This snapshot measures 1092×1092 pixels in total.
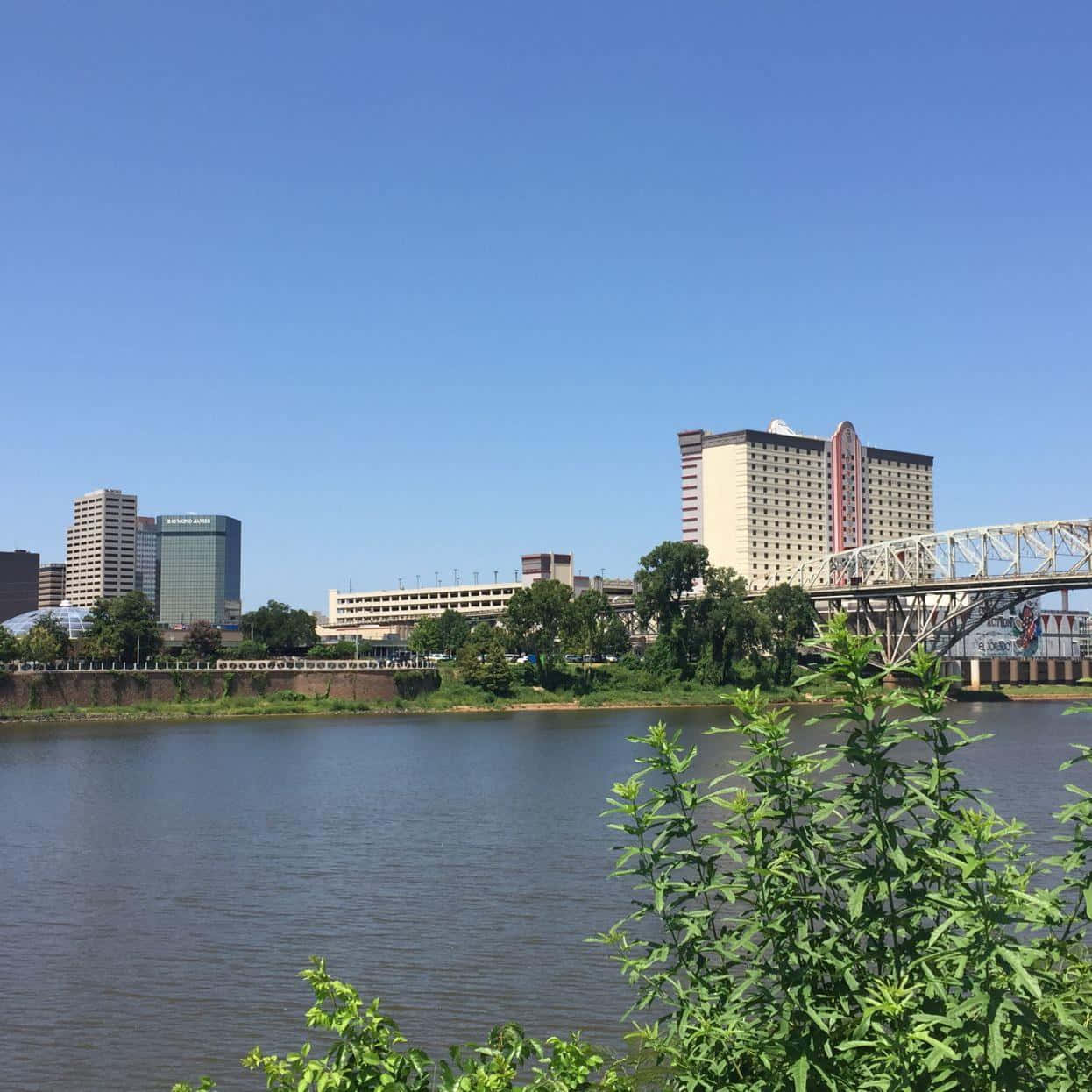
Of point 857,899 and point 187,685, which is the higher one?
point 857,899

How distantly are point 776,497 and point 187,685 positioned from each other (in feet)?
346

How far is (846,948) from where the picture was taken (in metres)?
7.57

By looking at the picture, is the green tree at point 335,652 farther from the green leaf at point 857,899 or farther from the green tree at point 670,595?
the green leaf at point 857,899

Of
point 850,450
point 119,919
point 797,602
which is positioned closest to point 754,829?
point 119,919

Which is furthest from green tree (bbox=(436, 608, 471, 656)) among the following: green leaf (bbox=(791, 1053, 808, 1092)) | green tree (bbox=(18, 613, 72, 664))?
green leaf (bbox=(791, 1053, 808, 1092))

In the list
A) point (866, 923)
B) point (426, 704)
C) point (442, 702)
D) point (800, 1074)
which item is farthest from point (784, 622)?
point (800, 1074)

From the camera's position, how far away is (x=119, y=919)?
23906 mm

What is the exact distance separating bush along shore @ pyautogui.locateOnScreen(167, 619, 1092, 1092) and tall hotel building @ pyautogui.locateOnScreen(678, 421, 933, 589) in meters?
159


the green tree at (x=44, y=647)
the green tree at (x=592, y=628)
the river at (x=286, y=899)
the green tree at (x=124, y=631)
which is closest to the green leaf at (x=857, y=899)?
the river at (x=286, y=899)

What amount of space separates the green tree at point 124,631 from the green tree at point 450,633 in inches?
1474

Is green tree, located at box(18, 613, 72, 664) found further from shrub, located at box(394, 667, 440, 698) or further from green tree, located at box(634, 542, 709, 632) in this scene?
green tree, located at box(634, 542, 709, 632)

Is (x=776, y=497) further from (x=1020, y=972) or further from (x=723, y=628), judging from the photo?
(x=1020, y=972)

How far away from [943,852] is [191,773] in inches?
1919

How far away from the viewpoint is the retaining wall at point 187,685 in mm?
87562
